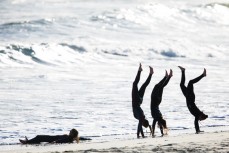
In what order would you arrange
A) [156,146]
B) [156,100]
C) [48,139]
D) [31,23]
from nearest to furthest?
[156,146] < [48,139] < [156,100] < [31,23]

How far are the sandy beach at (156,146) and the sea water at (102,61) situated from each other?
5.78 ft

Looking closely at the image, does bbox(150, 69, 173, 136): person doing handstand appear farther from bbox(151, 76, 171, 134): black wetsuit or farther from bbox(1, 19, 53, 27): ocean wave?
bbox(1, 19, 53, 27): ocean wave

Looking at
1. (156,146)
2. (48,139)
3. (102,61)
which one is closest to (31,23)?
(102,61)

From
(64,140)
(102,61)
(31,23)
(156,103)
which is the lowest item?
(64,140)

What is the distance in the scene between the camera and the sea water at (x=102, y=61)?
16.5 m

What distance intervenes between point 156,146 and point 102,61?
75.1ft

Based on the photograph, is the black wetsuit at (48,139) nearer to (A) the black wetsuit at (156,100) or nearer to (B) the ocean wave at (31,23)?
(A) the black wetsuit at (156,100)

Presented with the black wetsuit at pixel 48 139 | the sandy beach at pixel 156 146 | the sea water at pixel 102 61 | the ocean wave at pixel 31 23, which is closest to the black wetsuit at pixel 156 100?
the sandy beach at pixel 156 146

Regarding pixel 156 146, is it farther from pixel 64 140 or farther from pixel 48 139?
pixel 48 139

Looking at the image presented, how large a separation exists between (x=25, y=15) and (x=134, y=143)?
109ft

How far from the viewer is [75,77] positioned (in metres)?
26.7

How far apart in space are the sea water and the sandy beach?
1.76 meters

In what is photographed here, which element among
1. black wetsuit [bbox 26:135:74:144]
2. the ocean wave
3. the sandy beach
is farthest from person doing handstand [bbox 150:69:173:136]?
the ocean wave

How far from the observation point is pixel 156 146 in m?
11.0
